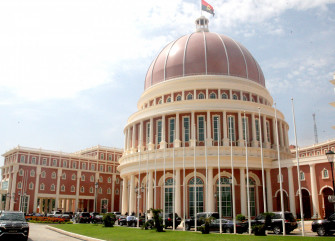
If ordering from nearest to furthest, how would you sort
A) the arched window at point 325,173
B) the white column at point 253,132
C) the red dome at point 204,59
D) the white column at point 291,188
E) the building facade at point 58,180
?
the arched window at point 325,173 → the white column at point 291,188 → the white column at point 253,132 → the red dome at point 204,59 → the building facade at point 58,180

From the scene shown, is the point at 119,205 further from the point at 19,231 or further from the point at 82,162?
the point at 19,231

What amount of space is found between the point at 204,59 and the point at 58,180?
44958mm

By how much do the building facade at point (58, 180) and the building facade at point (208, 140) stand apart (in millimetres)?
24996

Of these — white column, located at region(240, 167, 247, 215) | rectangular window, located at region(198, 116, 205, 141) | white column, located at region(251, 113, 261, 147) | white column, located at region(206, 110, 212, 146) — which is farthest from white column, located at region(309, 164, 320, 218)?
rectangular window, located at region(198, 116, 205, 141)

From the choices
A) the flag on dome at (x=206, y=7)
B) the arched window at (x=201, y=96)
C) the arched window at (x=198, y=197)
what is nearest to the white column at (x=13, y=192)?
the arched window at (x=198, y=197)

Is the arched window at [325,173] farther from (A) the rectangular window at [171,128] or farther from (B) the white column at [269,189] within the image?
(A) the rectangular window at [171,128]

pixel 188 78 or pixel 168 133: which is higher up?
pixel 188 78

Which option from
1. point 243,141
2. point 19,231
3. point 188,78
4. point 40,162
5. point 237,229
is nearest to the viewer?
point 19,231

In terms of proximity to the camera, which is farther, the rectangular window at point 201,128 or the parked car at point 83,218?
the rectangular window at point 201,128

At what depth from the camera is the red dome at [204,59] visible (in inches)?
2093

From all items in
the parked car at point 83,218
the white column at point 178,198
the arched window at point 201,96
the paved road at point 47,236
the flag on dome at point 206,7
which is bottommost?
the paved road at point 47,236

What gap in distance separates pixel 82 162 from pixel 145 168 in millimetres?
38074

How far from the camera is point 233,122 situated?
158ft

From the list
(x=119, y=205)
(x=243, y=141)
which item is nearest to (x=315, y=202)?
(x=243, y=141)
